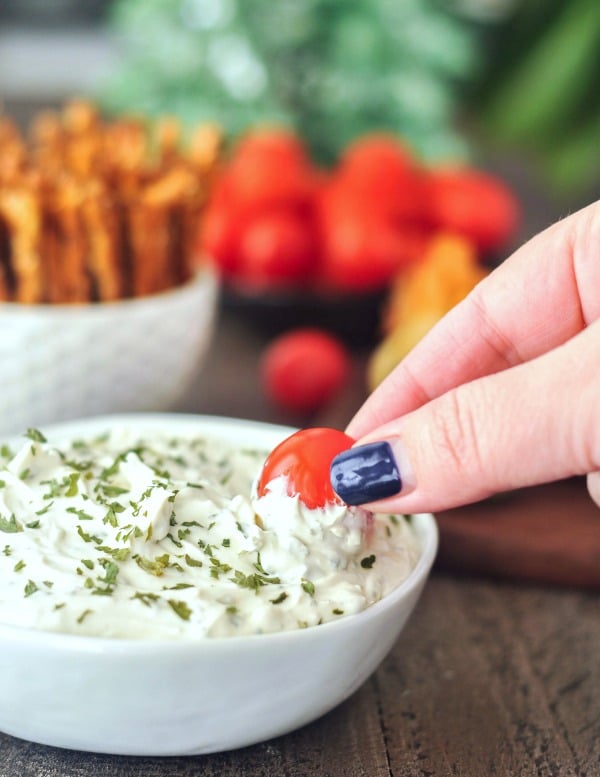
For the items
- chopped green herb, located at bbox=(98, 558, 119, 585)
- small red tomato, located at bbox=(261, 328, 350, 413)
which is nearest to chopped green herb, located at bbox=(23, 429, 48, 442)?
chopped green herb, located at bbox=(98, 558, 119, 585)

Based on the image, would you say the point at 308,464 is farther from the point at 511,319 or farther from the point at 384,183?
the point at 384,183

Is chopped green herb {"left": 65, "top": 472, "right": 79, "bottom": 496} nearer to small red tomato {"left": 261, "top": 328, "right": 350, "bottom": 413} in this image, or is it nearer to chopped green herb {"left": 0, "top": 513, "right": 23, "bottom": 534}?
chopped green herb {"left": 0, "top": 513, "right": 23, "bottom": 534}

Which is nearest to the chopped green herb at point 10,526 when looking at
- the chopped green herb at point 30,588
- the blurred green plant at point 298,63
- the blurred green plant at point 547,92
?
the chopped green herb at point 30,588

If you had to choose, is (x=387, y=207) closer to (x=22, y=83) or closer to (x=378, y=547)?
(x=378, y=547)

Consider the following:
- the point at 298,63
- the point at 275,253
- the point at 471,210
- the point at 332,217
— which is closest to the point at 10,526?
the point at 275,253

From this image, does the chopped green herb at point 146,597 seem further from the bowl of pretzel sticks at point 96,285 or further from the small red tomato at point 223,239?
the small red tomato at point 223,239
